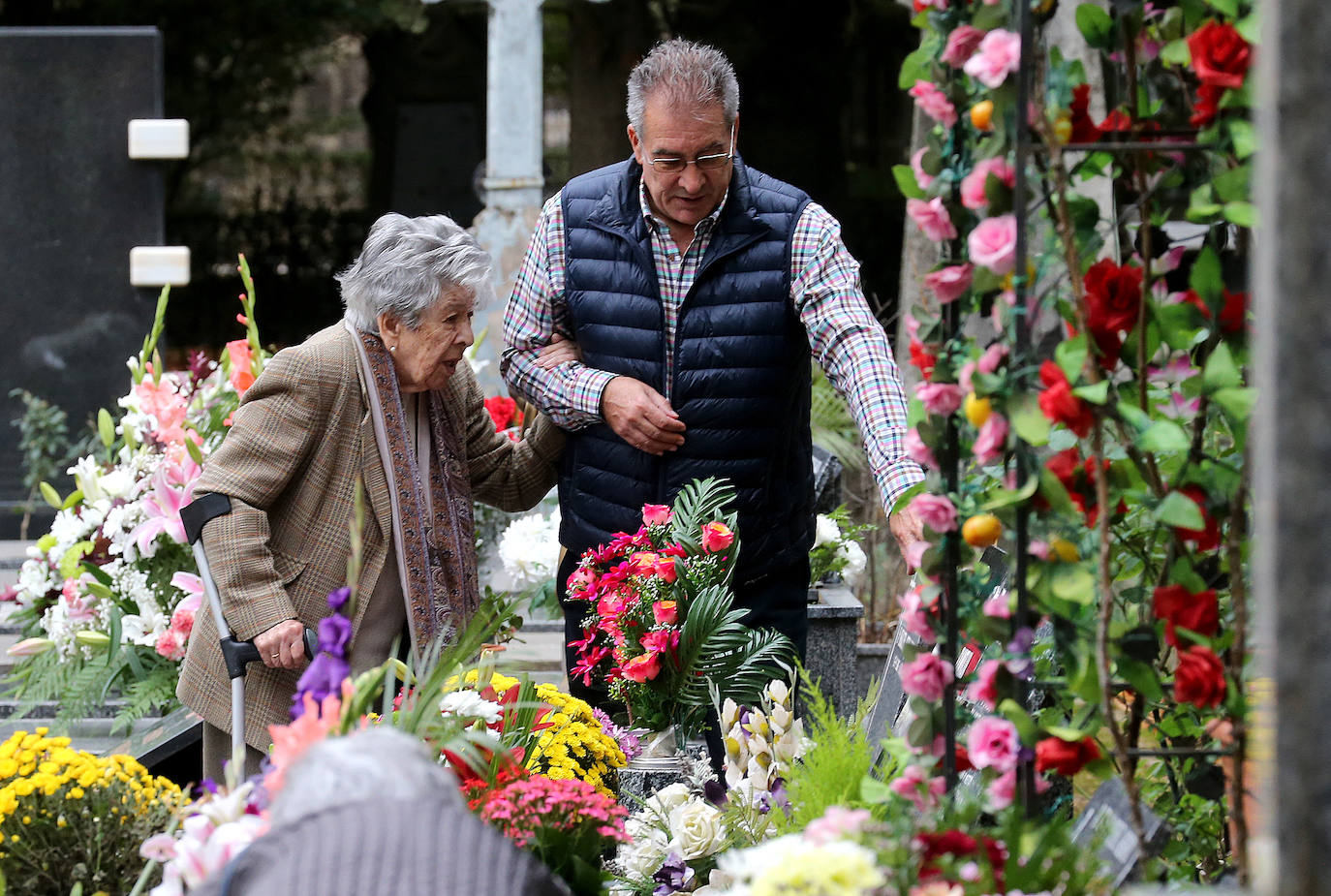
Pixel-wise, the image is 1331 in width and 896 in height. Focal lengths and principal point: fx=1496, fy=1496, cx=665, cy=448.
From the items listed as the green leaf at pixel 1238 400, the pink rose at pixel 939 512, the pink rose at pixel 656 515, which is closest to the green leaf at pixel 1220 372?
the green leaf at pixel 1238 400

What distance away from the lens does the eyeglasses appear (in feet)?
9.32

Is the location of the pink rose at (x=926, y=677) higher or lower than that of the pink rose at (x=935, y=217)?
lower

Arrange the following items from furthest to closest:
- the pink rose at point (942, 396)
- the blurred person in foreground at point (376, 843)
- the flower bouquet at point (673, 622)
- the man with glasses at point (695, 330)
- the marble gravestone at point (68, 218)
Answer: the marble gravestone at point (68, 218), the man with glasses at point (695, 330), the flower bouquet at point (673, 622), the pink rose at point (942, 396), the blurred person in foreground at point (376, 843)

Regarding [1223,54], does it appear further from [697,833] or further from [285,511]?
[285,511]

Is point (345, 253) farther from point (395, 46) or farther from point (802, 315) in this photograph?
point (802, 315)

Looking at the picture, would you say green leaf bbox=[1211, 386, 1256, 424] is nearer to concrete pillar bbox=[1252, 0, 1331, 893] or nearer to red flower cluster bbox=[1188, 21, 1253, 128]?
red flower cluster bbox=[1188, 21, 1253, 128]

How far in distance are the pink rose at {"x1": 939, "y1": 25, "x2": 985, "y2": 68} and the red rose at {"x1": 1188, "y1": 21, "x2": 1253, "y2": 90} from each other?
24cm

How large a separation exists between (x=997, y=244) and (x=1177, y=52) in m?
0.26

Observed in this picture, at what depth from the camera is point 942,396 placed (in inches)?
66.6

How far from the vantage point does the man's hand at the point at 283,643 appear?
2.67 m

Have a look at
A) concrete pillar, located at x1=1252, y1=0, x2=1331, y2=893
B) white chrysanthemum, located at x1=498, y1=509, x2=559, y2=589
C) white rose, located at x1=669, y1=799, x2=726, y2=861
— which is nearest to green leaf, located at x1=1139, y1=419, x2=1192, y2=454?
concrete pillar, located at x1=1252, y1=0, x2=1331, y2=893

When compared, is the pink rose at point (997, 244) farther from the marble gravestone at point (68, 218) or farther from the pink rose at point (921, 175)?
the marble gravestone at point (68, 218)

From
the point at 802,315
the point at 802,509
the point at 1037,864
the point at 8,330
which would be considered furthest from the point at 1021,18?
the point at 8,330

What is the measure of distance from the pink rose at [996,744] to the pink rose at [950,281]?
48 centimetres
